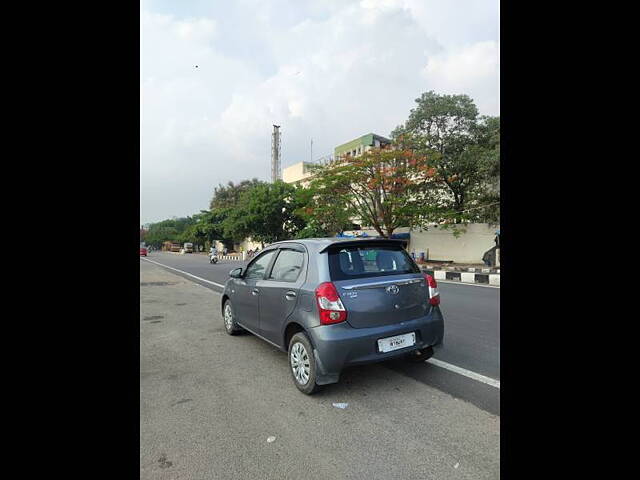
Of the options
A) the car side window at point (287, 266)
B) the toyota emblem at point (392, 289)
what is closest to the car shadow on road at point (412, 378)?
the toyota emblem at point (392, 289)

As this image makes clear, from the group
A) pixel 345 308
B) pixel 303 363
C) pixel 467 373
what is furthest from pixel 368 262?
pixel 467 373

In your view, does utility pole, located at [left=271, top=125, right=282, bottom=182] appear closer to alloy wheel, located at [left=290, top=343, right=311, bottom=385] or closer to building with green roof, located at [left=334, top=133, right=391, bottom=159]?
building with green roof, located at [left=334, top=133, right=391, bottom=159]

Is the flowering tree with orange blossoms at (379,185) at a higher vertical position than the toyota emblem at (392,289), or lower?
higher

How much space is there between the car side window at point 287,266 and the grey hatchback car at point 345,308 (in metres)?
0.01

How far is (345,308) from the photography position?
306cm

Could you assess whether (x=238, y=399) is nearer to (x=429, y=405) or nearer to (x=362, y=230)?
(x=429, y=405)

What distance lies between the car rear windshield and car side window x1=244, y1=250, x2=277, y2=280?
46.7 inches

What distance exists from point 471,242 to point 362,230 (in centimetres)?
851

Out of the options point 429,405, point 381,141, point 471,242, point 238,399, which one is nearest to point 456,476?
point 429,405

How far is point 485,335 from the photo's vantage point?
4945mm

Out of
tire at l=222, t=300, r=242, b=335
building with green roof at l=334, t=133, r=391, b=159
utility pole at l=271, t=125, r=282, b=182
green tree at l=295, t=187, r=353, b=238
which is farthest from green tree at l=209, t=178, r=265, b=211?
tire at l=222, t=300, r=242, b=335

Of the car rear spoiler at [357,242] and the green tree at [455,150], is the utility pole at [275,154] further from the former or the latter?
the car rear spoiler at [357,242]

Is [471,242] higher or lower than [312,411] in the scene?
higher

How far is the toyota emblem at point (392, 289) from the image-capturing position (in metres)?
3.22
